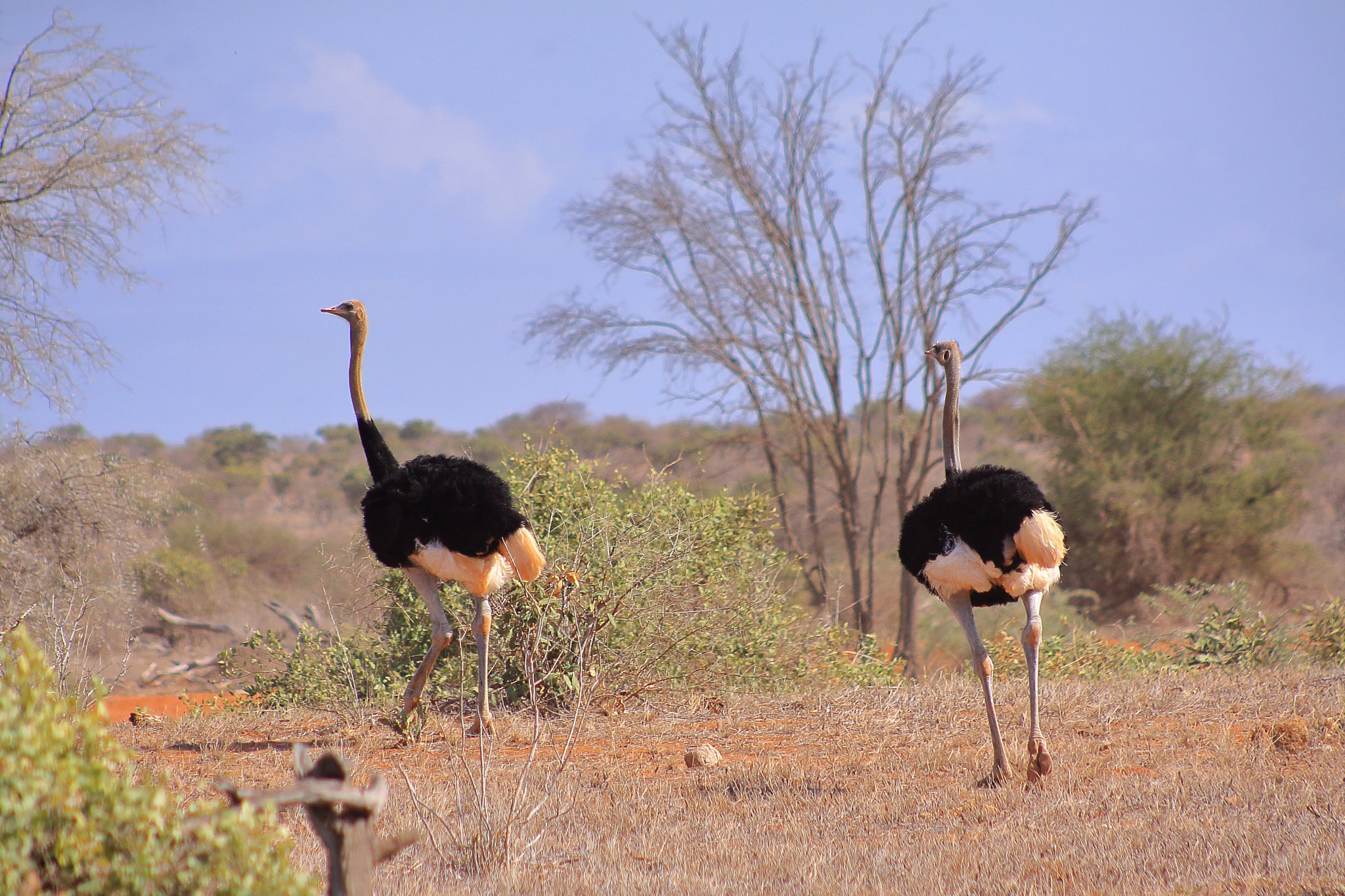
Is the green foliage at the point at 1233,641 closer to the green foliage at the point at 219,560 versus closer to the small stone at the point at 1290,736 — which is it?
the small stone at the point at 1290,736

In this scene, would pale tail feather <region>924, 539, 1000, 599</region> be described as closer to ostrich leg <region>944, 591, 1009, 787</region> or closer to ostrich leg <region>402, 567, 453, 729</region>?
ostrich leg <region>944, 591, 1009, 787</region>

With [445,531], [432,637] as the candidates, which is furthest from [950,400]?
[432,637]

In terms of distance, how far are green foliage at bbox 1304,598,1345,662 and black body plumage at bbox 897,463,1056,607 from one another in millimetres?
5403

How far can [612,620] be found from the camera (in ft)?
23.7

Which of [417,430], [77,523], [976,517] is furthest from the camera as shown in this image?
[417,430]

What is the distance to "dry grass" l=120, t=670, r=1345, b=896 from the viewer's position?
3.71 meters

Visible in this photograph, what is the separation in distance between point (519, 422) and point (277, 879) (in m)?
22.8

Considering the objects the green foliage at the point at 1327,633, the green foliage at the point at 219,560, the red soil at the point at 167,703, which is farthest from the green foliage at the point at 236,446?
the green foliage at the point at 1327,633

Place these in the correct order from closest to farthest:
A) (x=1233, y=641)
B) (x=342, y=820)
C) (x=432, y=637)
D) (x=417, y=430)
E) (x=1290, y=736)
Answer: (x=342, y=820), (x=1290, y=736), (x=432, y=637), (x=1233, y=641), (x=417, y=430)

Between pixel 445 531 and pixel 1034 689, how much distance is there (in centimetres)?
325

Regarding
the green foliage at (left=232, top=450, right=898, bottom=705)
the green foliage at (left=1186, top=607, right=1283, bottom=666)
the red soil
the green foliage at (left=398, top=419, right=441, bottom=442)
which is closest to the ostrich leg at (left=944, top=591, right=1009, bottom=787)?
the green foliage at (left=232, top=450, right=898, bottom=705)

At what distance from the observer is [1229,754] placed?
17.5ft

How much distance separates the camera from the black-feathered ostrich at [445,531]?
6.20 metres

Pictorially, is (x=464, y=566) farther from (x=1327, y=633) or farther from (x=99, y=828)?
(x=1327, y=633)
